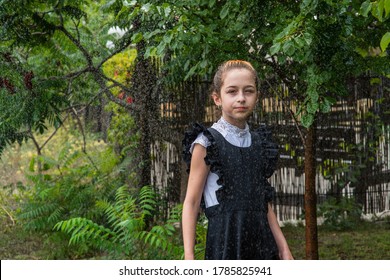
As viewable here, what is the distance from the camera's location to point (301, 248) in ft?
24.5

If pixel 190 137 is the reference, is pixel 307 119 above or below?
above

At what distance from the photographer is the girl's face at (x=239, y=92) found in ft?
10.2

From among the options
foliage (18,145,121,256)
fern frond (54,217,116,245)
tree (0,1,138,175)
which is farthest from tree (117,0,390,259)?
foliage (18,145,121,256)

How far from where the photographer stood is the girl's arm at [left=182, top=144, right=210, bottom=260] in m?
3.05

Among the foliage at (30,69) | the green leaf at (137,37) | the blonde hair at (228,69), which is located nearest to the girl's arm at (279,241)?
the blonde hair at (228,69)

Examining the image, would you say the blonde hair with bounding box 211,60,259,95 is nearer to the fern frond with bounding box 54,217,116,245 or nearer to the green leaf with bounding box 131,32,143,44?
the green leaf with bounding box 131,32,143,44

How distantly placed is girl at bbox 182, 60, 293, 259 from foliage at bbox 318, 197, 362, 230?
5.33 m

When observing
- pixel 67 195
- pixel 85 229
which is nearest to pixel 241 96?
pixel 85 229

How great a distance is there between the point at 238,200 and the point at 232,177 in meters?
0.11

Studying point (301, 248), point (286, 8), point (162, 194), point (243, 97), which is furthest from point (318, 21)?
point (162, 194)

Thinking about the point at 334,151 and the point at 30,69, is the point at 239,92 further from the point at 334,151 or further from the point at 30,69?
the point at 334,151

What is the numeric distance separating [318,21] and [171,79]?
8.73 ft

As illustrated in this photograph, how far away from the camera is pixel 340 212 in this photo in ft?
28.2

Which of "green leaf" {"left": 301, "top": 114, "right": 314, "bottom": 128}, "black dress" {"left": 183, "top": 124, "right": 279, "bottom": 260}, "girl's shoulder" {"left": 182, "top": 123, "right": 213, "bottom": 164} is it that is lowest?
"black dress" {"left": 183, "top": 124, "right": 279, "bottom": 260}
